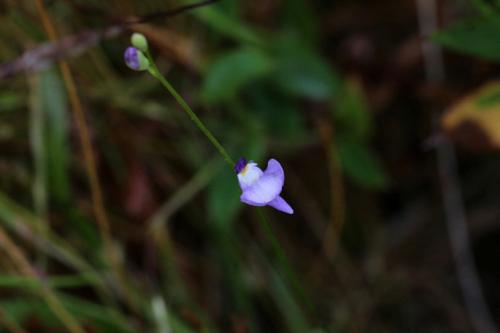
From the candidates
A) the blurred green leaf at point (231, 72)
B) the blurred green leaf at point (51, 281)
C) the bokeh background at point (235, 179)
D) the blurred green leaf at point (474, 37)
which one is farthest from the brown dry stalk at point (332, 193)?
the blurred green leaf at point (51, 281)

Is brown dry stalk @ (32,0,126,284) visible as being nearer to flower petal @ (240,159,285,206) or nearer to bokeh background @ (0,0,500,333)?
bokeh background @ (0,0,500,333)

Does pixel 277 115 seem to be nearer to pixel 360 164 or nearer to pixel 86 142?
pixel 360 164

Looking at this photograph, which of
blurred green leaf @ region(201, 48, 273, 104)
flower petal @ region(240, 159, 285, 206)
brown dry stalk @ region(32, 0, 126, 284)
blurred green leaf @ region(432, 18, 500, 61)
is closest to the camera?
flower petal @ region(240, 159, 285, 206)

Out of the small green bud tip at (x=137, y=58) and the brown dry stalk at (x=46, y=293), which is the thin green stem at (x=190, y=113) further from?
the brown dry stalk at (x=46, y=293)

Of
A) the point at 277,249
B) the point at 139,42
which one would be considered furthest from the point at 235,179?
the point at 139,42

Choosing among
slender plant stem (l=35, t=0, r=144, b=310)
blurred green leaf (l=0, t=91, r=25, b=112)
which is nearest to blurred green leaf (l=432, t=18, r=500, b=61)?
slender plant stem (l=35, t=0, r=144, b=310)

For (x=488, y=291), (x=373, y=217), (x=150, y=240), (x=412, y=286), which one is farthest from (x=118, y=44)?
(x=488, y=291)

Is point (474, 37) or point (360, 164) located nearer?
point (474, 37)
